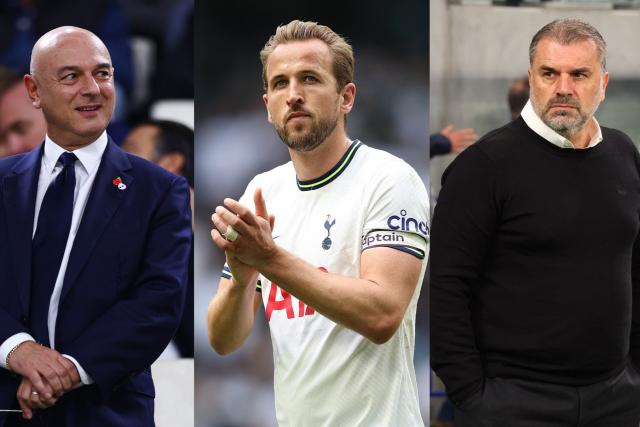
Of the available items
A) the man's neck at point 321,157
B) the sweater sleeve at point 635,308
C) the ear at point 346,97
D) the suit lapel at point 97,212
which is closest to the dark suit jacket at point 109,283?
the suit lapel at point 97,212

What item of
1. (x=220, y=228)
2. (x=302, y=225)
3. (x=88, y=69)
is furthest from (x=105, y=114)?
(x=220, y=228)

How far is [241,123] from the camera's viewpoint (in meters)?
3.17

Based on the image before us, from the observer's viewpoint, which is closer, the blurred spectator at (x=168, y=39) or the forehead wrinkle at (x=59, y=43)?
the forehead wrinkle at (x=59, y=43)

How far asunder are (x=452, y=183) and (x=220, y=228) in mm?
945

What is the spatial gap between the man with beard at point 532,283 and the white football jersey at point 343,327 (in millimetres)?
187

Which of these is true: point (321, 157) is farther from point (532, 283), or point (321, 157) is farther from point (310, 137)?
point (532, 283)

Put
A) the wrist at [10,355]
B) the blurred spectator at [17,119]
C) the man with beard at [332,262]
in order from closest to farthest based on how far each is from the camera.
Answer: the man with beard at [332,262] → the wrist at [10,355] → the blurred spectator at [17,119]

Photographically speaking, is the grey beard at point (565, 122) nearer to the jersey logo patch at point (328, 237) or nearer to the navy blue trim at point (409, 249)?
the navy blue trim at point (409, 249)

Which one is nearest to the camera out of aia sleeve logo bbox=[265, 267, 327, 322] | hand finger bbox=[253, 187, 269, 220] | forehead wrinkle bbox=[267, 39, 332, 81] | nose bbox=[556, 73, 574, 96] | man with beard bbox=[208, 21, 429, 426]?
hand finger bbox=[253, 187, 269, 220]

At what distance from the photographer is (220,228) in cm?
211

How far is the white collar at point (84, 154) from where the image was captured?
9.54ft

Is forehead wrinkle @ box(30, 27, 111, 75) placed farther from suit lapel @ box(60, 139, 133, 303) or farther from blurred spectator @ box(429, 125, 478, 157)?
blurred spectator @ box(429, 125, 478, 157)

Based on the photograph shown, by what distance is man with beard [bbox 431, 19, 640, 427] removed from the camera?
2.69 metres

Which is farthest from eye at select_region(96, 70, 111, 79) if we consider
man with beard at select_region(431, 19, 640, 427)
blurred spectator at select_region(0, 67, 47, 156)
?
man with beard at select_region(431, 19, 640, 427)
